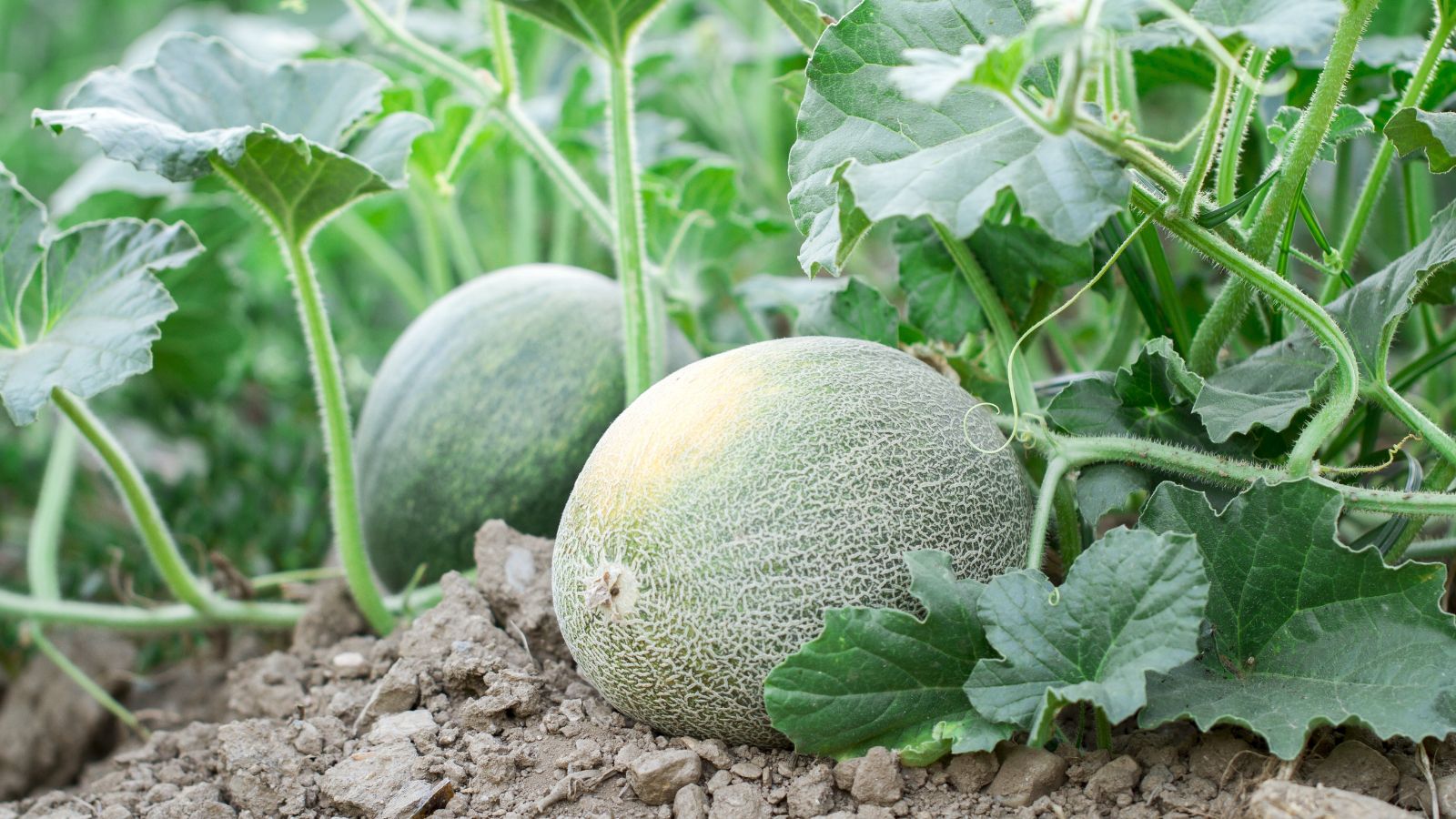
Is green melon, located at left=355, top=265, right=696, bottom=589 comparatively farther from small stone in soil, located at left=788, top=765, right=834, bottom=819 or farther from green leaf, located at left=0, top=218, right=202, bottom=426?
small stone in soil, located at left=788, top=765, right=834, bottom=819

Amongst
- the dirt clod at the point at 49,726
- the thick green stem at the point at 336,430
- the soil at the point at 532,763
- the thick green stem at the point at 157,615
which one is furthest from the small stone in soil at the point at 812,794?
the dirt clod at the point at 49,726

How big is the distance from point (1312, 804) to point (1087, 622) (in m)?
0.26

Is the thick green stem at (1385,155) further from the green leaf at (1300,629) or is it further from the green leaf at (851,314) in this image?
the green leaf at (851,314)

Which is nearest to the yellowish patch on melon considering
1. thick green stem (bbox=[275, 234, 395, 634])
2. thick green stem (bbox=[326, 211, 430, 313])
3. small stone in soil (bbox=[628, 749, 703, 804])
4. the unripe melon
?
the unripe melon

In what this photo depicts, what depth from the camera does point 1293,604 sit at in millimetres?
1339

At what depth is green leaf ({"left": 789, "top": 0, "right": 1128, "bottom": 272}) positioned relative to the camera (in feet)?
3.96

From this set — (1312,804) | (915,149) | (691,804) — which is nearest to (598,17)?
(915,149)

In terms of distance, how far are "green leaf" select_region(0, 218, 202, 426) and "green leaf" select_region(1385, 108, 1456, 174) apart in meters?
1.56

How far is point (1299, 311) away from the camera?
53.3 inches

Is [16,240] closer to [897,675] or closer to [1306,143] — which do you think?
[897,675]

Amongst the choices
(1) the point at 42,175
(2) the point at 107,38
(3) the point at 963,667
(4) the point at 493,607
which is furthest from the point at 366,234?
(2) the point at 107,38

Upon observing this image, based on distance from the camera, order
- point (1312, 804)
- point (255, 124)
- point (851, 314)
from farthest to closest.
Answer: point (255, 124) → point (851, 314) → point (1312, 804)

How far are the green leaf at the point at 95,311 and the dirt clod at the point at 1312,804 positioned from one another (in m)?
1.40

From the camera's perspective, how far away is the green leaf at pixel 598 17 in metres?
1.80
